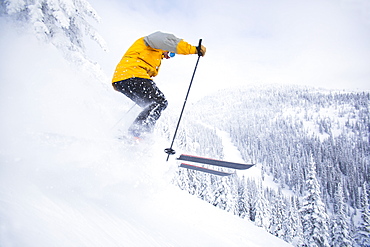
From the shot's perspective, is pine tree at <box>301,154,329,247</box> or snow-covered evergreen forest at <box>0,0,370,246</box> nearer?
snow-covered evergreen forest at <box>0,0,370,246</box>

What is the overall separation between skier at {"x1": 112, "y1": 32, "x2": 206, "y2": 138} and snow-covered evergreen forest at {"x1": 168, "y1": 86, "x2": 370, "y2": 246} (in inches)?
565

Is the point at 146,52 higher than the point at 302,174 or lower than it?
lower

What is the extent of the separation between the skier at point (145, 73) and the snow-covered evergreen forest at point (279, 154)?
601 mm

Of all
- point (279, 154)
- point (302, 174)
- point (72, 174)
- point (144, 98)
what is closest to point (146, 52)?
point (144, 98)

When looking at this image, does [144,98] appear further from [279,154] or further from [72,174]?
[279,154]

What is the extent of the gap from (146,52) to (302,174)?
97.7m

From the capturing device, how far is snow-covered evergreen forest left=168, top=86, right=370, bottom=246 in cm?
2488

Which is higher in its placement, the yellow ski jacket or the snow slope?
the yellow ski jacket

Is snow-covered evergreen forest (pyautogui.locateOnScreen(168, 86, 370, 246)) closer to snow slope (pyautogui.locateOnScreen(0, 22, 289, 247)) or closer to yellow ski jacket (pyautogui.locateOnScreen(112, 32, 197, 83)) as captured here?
snow slope (pyautogui.locateOnScreen(0, 22, 289, 247))

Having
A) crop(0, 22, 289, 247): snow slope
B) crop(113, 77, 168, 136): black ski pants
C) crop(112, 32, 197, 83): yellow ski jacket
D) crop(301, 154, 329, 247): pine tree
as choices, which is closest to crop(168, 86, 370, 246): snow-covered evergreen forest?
crop(301, 154, 329, 247): pine tree

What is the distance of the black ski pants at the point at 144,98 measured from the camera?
11.0ft

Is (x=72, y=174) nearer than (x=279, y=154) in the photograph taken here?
Yes

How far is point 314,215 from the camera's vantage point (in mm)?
21188

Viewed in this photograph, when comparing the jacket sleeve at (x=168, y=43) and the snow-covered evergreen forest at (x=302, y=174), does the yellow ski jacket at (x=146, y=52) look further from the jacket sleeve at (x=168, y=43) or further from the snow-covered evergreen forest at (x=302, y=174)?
the snow-covered evergreen forest at (x=302, y=174)
